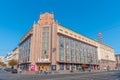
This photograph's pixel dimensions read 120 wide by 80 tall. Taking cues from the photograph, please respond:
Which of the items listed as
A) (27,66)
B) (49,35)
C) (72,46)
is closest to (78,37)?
(72,46)

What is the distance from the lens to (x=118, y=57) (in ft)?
523

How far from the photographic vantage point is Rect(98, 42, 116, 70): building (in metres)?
111

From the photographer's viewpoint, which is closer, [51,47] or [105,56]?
[51,47]

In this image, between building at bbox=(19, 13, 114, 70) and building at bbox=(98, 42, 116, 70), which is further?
building at bbox=(98, 42, 116, 70)

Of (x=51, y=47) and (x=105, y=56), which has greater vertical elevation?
(x=51, y=47)

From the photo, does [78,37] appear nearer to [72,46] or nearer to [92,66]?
[72,46]

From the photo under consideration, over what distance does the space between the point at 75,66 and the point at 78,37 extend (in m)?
16.3

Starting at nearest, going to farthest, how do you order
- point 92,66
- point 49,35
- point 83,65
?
point 49,35 < point 83,65 < point 92,66

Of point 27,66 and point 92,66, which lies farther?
point 92,66

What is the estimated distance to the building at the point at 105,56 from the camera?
4376 inches

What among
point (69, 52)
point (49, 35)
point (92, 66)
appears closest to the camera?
point (49, 35)

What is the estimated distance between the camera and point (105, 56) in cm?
11912

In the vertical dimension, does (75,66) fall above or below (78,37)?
below

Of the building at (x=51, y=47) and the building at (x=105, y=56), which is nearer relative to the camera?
the building at (x=51, y=47)
